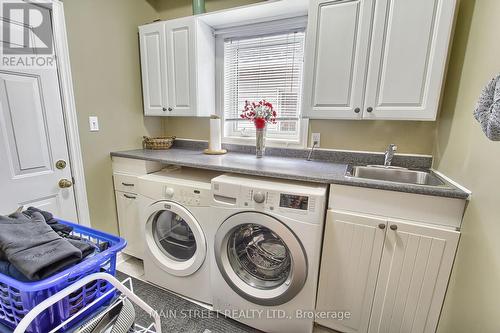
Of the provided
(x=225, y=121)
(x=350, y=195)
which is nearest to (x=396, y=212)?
(x=350, y=195)

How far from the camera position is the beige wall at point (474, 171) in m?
0.91

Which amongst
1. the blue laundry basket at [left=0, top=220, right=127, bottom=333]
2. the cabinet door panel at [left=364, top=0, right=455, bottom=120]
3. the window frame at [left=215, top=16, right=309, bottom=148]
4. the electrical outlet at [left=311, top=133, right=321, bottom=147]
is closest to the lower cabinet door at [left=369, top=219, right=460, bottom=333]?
the cabinet door panel at [left=364, top=0, right=455, bottom=120]

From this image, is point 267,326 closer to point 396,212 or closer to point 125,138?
point 396,212

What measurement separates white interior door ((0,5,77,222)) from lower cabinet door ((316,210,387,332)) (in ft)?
6.34

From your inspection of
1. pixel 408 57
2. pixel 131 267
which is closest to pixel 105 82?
pixel 131 267

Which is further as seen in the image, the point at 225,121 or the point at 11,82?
the point at 225,121

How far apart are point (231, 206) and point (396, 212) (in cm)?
91

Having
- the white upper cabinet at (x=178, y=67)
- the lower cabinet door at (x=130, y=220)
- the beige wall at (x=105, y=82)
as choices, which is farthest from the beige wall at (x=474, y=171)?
the beige wall at (x=105, y=82)

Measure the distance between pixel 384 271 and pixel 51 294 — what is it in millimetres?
1463

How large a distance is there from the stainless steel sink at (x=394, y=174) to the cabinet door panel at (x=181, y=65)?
146 cm

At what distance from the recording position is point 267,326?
146 cm

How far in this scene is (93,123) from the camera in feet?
6.21

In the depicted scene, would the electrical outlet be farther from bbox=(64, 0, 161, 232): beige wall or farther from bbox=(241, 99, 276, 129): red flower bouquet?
bbox=(64, 0, 161, 232): beige wall

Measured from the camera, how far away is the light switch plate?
1.87 metres
